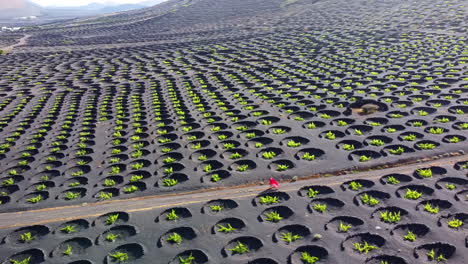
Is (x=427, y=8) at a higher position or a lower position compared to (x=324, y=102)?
higher

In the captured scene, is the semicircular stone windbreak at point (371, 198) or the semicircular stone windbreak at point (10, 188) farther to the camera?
the semicircular stone windbreak at point (10, 188)

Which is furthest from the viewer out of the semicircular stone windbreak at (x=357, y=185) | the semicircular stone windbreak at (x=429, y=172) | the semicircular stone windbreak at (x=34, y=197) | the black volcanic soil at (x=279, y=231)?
the semicircular stone windbreak at (x=34, y=197)

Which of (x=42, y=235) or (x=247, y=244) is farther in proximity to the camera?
(x=42, y=235)

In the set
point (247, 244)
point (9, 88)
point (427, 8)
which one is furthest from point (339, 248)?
point (427, 8)

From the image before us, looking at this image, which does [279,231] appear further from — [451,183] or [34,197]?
[34,197]

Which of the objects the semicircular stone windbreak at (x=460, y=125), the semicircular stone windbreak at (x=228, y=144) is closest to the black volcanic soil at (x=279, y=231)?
the semicircular stone windbreak at (x=228, y=144)

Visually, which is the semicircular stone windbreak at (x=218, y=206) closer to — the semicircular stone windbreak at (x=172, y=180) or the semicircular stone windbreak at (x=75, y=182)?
the semicircular stone windbreak at (x=172, y=180)

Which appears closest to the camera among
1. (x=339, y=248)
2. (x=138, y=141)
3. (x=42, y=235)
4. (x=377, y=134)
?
(x=339, y=248)

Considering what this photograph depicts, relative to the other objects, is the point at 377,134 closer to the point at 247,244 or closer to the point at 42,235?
the point at 247,244
